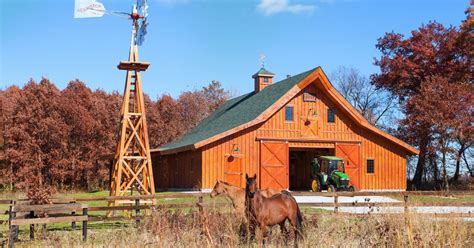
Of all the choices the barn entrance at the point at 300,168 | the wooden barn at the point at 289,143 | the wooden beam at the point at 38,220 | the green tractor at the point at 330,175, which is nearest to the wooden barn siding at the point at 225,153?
the wooden barn at the point at 289,143

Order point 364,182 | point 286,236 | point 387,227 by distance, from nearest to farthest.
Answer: point 387,227 < point 286,236 < point 364,182

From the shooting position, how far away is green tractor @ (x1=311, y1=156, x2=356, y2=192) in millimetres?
23734

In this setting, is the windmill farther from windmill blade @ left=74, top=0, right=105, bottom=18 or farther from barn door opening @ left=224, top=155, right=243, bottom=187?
barn door opening @ left=224, top=155, right=243, bottom=187

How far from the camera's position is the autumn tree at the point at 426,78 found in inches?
1221

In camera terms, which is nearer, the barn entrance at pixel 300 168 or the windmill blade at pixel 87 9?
the windmill blade at pixel 87 9

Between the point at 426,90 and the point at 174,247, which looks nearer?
the point at 174,247

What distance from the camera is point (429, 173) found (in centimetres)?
4009

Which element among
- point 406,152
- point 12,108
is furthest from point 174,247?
point 12,108

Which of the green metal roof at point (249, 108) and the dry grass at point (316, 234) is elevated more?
the green metal roof at point (249, 108)

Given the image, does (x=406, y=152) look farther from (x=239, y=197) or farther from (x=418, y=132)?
(x=239, y=197)

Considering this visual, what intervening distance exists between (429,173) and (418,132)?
9391mm

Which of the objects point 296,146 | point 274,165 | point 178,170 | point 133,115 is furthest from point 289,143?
point 133,115

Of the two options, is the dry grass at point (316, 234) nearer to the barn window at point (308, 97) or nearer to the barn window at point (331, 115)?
the barn window at point (308, 97)

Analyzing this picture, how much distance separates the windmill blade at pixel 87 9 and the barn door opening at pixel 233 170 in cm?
1069
